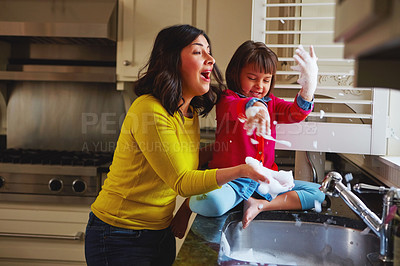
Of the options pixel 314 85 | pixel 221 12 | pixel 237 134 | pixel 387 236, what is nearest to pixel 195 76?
pixel 237 134

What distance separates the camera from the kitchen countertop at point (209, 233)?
900 millimetres

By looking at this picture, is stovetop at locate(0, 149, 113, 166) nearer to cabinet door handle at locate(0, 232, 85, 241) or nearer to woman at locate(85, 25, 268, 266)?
cabinet door handle at locate(0, 232, 85, 241)

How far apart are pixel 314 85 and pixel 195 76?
1.39 feet

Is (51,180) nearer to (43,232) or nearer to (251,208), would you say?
(43,232)

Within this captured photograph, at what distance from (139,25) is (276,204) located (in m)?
1.51

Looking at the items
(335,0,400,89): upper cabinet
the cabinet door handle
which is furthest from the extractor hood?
(335,0,400,89): upper cabinet

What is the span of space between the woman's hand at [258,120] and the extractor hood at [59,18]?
1423 mm

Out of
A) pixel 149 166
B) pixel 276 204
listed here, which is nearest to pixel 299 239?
pixel 276 204

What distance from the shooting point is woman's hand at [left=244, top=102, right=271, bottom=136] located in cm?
117

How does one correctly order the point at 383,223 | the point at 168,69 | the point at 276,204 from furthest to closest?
the point at 276,204, the point at 168,69, the point at 383,223

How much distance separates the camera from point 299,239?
4.23 feet

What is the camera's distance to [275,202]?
1.37 m

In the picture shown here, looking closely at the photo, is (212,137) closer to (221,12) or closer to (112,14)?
(221,12)

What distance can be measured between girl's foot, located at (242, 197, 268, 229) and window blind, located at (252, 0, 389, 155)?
327mm
